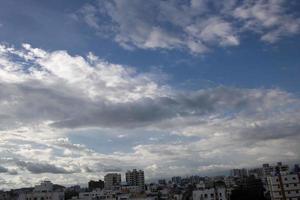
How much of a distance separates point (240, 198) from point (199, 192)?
12.1 metres

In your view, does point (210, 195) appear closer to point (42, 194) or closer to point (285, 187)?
point (285, 187)

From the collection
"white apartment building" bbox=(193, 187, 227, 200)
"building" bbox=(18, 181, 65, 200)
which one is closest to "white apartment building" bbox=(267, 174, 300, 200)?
"white apartment building" bbox=(193, 187, 227, 200)

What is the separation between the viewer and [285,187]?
302ft

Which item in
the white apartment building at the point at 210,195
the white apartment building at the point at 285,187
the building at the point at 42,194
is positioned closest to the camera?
the white apartment building at the point at 285,187

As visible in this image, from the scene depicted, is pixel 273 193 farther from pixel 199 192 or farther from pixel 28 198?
pixel 28 198

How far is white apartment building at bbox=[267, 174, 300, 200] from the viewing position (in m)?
90.9

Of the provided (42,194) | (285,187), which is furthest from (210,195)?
(42,194)

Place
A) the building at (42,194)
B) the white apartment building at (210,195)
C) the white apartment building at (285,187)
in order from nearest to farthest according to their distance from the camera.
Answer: the white apartment building at (285,187)
the white apartment building at (210,195)
the building at (42,194)

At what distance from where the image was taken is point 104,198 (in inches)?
5005

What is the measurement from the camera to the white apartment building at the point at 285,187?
90938 mm

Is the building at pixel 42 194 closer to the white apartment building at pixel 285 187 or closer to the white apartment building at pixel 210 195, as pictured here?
the white apartment building at pixel 210 195

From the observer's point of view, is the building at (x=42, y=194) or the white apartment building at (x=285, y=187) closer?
the white apartment building at (x=285, y=187)

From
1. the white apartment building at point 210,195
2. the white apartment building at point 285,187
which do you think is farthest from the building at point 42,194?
the white apartment building at point 285,187

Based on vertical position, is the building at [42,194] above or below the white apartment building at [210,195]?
above
